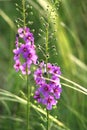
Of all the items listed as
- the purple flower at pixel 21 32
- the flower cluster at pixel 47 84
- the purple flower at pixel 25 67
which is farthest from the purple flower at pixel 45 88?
the purple flower at pixel 21 32

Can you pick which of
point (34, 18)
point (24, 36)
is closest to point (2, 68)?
point (34, 18)

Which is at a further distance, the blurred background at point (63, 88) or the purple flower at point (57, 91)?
the blurred background at point (63, 88)

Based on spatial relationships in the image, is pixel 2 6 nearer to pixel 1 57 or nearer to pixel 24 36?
pixel 1 57

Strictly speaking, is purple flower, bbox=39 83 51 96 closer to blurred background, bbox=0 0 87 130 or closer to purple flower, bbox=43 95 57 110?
purple flower, bbox=43 95 57 110

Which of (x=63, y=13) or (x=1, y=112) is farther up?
(x=63, y=13)

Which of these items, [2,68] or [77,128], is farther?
[2,68]

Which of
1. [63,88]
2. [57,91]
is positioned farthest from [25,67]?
[63,88]

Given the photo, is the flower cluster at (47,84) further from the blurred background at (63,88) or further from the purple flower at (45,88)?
the blurred background at (63,88)

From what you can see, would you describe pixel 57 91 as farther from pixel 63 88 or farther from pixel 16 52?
pixel 63 88
